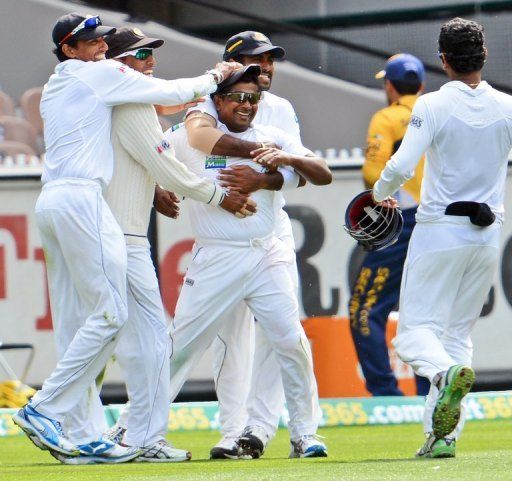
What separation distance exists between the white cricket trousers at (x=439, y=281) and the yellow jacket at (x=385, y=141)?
9.65 feet

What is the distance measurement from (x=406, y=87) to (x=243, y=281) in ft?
11.4

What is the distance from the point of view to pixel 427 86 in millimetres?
13078

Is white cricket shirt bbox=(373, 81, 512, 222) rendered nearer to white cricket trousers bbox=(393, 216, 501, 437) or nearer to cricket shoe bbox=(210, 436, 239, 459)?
white cricket trousers bbox=(393, 216, 501, 437)

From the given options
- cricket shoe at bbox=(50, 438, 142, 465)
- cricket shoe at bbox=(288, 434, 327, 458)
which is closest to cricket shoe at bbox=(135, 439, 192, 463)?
cricket shoe at bbox=(50, 438, 142, 465)

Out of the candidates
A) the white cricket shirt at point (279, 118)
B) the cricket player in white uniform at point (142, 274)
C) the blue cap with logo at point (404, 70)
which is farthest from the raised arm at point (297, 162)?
the blue cap with logo at point (404, 70)

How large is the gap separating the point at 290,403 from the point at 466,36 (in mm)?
1960

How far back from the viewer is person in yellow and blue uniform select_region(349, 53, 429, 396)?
10.3 m

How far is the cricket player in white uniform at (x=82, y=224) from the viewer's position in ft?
23.0

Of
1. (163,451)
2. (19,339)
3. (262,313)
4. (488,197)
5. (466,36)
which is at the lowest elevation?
(19,339)

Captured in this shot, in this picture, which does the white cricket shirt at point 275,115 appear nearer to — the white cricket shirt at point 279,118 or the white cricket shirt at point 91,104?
the white cricket shirt at point 279,118

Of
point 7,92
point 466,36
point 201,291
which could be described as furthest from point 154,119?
point 7,92

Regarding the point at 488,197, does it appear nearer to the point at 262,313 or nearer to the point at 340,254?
the point at 262,313

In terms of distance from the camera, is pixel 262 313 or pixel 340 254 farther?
pixel 340 254

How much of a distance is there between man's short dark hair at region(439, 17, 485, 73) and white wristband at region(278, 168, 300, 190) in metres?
0.93
